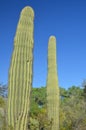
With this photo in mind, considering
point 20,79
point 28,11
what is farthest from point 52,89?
point 20,79

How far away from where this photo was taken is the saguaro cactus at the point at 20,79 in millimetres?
8203

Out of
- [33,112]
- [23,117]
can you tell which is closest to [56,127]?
[23,117]

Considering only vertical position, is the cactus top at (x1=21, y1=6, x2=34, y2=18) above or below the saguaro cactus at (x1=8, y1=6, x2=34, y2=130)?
above

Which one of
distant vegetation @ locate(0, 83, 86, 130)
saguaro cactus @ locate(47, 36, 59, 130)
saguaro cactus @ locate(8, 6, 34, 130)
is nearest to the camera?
saguaro cactus @ locate(8, 6, 34, 130)

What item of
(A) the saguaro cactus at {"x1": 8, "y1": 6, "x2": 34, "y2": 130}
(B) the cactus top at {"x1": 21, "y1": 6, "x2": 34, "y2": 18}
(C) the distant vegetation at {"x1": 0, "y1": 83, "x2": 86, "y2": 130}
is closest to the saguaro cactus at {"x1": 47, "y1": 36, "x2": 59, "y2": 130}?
(C) the distant vegetation at {"x1": 0, "y1": 83, "x2": 86, "y2": 130}

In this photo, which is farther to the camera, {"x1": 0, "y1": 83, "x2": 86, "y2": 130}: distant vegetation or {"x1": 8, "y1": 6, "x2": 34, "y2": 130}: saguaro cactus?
{"x1": 0, "y1": 83, "x2": 86, "y2": 130}: distant vegetation

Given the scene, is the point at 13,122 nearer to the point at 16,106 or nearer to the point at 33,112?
the point at 16,106

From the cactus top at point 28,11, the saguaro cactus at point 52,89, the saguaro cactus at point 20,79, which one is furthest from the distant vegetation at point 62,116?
the cactus top at point 28,11

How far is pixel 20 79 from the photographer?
8.39m

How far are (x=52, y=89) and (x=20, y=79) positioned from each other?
14.8ft

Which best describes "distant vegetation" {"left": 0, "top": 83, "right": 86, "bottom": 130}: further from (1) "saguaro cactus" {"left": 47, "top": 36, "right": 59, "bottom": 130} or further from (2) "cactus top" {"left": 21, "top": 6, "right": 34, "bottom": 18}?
(2) "cactus top" {"left": 21, "top": 6, "right": 34, "bottom": 18}

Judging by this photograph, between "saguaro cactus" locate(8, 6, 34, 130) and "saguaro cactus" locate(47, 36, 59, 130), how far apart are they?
12.9 feet

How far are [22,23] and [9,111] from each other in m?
2.50

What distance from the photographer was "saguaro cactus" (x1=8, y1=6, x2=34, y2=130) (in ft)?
26.9
